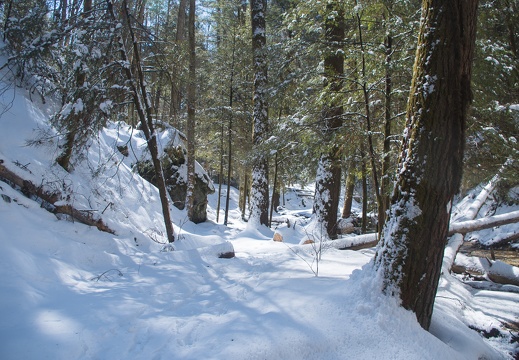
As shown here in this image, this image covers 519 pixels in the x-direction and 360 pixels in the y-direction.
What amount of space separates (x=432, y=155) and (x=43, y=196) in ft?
21.5

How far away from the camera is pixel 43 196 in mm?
5688

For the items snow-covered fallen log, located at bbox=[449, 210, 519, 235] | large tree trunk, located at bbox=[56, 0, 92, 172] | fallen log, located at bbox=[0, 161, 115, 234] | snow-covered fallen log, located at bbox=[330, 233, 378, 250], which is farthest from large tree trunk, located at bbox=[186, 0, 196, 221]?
snow-covered fallen log, located at bbox=[449, 210, 519, 235]

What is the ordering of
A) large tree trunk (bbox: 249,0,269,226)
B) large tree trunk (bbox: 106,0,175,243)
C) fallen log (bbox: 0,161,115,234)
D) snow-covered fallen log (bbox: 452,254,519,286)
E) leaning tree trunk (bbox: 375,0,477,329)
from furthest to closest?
large tree trunk (bbox: 249,0,269,226), snow-covered fallen log (bbox: 452,254,519,286), large tree trunk (bbox: 106,0,175,243), fallen log (bbox: 0,161,115,234), leaning tree trunk (bbox: 375,0,477,329)

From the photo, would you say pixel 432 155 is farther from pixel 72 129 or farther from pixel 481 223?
pixel 481 223

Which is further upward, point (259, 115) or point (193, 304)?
point (259, 115)

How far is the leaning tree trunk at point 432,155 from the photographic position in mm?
2627

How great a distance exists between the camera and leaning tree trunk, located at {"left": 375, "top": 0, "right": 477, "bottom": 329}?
2.63 metres

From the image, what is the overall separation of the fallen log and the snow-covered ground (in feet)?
0.41

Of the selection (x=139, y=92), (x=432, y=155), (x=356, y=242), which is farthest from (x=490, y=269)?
(x=139, y=92)

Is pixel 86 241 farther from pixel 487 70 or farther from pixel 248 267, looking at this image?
pixel 487 70

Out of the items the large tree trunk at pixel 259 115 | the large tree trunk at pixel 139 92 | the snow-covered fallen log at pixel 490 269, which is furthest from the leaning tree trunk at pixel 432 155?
the large tree trunk at pixel 259 115

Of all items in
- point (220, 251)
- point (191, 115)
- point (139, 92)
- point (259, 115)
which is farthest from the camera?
point (191, 115)

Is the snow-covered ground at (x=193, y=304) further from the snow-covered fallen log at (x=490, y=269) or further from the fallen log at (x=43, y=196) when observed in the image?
the snow-covered fallen log at (x=490, y=269)

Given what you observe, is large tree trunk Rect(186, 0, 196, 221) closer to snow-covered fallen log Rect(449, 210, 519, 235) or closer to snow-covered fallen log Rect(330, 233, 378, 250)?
snow-covered fallen log Rect(330, 233, 378, 250)
